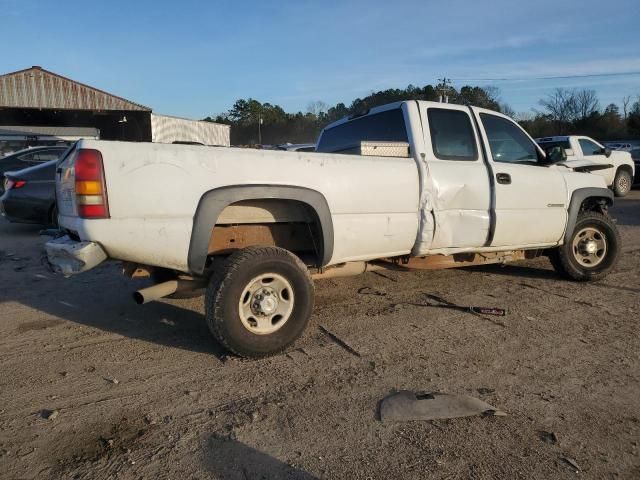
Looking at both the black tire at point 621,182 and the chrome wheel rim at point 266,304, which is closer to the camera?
the chrome wheel rim at point 266,304

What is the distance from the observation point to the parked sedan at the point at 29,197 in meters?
9.04

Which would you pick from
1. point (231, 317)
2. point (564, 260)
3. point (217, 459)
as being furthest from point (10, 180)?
point (564, 260)

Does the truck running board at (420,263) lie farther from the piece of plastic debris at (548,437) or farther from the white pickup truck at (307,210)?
the piece of plastic debris at (548,437)

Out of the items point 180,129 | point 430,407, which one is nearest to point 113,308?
point 430,407

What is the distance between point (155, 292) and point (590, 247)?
5.05m

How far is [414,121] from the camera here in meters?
4.77

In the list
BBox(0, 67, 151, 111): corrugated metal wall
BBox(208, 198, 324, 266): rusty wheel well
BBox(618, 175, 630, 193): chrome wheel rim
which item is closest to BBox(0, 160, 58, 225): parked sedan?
BBox(208, 198, 324, 266): rusty wheel well

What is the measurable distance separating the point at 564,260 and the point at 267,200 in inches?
153

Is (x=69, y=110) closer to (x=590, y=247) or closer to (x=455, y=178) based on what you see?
(x=455, y=178)

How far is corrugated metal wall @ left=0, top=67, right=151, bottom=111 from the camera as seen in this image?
3062 centimetres

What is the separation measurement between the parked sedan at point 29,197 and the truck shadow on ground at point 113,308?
119 inches

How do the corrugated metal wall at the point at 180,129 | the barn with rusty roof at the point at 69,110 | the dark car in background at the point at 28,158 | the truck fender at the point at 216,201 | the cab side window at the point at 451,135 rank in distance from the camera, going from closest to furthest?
1. the truck fender at the point at 216,201
2. the cab side window at the point at 451,135
3. the dark car in background at the point at 28,158
4. the barn with rusty roof at the point at 69,110
5. the corrugated metal wall at the point at 180,129

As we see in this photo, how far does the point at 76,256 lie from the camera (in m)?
3.31

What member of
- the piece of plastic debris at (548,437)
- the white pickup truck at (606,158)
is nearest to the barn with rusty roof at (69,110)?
the white pickup truck at (606,158)
